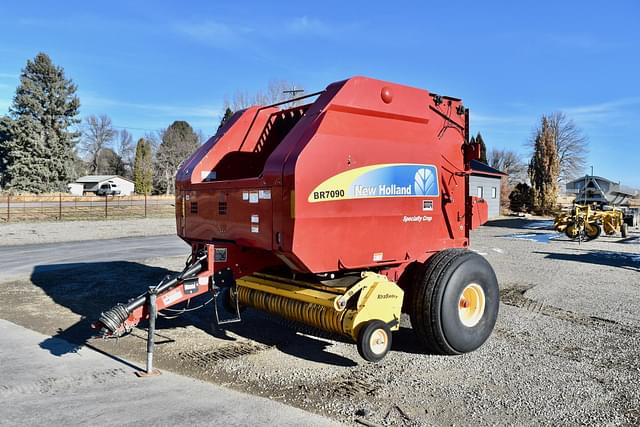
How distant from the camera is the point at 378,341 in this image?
4793 mm

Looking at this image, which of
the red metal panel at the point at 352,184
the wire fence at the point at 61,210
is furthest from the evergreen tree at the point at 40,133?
the red metal panel at the point at 352,184

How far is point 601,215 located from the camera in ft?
68.8

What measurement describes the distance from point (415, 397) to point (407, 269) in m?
1.59

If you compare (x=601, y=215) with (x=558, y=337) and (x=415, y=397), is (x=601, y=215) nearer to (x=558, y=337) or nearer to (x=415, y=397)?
(x=558, y=337)

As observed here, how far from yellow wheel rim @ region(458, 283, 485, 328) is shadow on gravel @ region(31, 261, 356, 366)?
4.55 feet

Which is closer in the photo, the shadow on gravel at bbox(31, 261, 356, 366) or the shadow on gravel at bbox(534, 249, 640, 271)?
the shadow on gravel at bbox(31, 261, 356, 366)

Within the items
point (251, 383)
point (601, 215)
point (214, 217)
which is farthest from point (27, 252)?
point (601, 215)

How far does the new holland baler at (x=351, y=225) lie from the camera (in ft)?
15.0

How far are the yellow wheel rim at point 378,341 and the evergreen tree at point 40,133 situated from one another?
43458 mm

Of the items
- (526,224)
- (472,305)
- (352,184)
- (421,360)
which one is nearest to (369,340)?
(421,360)

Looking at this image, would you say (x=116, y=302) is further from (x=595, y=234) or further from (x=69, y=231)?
(x=595, y=234)

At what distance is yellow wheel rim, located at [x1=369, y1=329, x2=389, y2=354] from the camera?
4.72m

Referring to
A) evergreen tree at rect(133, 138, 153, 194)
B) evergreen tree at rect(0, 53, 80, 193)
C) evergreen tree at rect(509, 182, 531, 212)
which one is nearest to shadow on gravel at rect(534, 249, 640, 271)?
evergreen tree at rect(509, 182, 531, 212)

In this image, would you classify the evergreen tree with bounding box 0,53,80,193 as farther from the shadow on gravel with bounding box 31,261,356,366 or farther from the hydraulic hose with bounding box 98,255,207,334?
the hydraulic hose with bounding box 98,255,207,334
